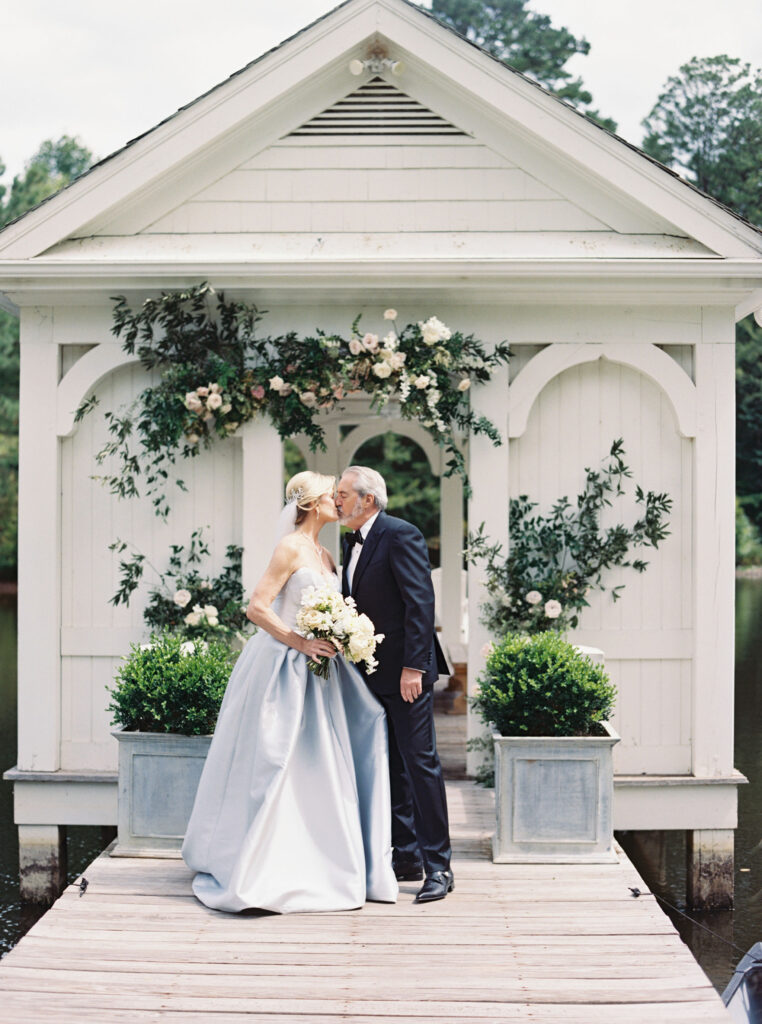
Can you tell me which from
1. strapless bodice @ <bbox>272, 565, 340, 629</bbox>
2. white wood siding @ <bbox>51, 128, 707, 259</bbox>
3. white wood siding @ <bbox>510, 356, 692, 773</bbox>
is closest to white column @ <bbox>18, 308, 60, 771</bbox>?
white wood siding @ <bbox>51, 128, 707, 259</bbox>

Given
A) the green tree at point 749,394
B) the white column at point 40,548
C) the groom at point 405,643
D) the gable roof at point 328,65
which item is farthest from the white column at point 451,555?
the green tree at point 749,394

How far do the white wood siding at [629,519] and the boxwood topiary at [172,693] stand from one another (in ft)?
8.01

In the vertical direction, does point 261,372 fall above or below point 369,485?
above

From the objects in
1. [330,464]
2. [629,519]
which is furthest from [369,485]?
[330,464]

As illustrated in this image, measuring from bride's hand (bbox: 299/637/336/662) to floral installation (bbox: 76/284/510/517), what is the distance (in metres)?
2.12

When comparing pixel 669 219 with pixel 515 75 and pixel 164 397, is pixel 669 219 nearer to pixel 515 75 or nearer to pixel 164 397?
pixel 515 75

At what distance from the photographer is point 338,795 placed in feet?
18.2

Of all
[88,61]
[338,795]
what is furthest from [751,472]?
[338,795]

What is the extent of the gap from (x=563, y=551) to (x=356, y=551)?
7.33ft

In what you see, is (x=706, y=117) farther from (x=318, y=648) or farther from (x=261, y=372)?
(x=318, y=648)

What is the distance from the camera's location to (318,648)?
18.2ft

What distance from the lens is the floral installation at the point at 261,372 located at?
7.39 meters

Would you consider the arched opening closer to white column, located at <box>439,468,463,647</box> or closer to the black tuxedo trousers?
white column, located at <box>439,468,463,647</box>

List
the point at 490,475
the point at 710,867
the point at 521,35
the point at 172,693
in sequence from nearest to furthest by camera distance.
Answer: the point at 172,693, the point at 490,475, the point at 710,867, the point at 521,35
